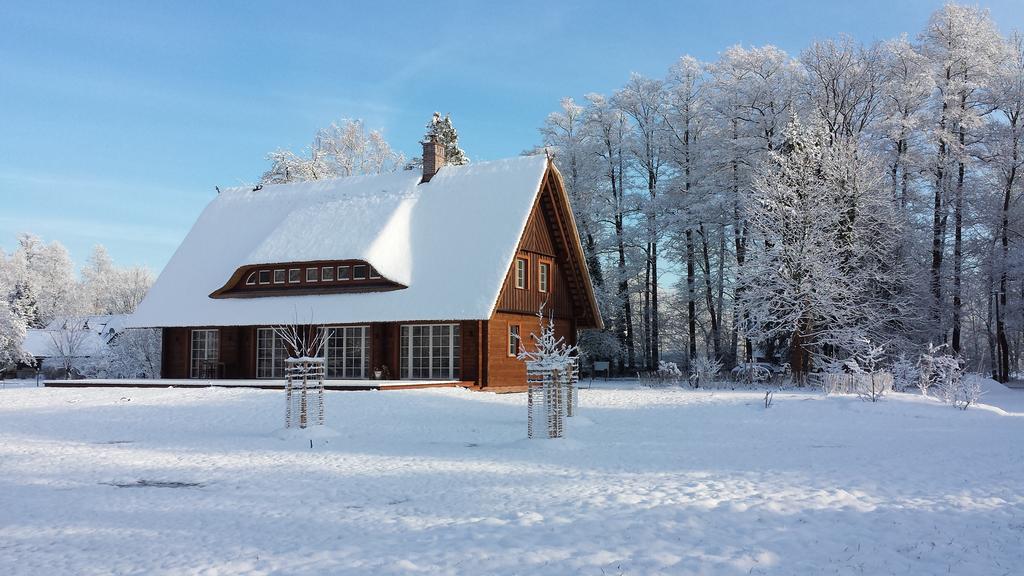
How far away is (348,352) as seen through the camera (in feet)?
81.9

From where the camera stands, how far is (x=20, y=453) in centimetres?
1183

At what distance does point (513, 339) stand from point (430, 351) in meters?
2.86

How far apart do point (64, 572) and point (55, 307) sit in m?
71.0

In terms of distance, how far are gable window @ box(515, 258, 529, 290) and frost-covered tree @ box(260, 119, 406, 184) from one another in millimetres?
20728

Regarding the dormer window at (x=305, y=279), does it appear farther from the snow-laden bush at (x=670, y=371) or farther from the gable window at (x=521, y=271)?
the snow-laden bush at (x=670, y=371)

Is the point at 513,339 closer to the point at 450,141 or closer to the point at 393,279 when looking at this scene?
the point at 393,279

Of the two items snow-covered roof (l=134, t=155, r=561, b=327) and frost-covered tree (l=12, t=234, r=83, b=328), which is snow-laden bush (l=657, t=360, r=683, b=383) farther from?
frost-covered tree (l=12, t=234, r=83, b=328)

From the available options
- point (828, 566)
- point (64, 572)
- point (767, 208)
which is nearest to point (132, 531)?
point (64, 572)

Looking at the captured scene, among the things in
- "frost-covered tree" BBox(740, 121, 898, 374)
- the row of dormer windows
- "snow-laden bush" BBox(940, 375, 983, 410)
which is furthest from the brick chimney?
"snow-laden bush" BBox(940, 375, 983, 410)

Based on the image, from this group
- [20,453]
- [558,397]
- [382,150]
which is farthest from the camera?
[382,150]

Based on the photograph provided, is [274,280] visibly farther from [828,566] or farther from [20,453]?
[828,566]

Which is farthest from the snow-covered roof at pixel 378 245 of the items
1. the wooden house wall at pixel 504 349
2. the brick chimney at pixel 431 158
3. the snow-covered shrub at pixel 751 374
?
the snow-covered shrub at pixel 751 374

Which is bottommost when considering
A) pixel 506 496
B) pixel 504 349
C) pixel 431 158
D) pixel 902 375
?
pixel 506 496

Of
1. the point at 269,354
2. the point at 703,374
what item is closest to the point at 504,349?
the point at 703,374
